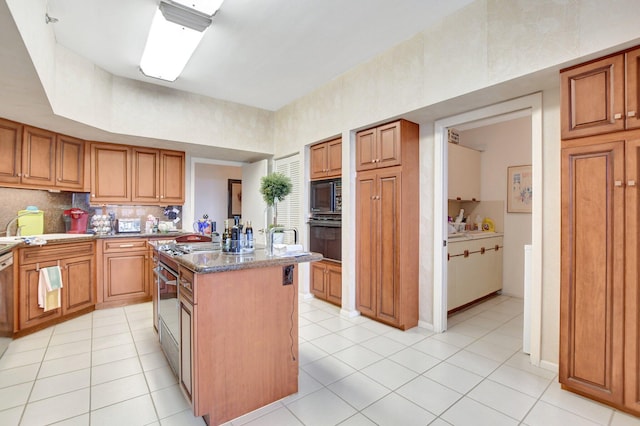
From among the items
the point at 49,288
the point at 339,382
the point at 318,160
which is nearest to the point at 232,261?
the point at 339,382

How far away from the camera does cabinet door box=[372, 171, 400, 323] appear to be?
3100mm

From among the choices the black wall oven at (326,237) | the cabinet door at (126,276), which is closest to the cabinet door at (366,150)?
the black wall oven at (326,237)

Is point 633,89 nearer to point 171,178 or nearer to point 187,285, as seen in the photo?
point 187,285

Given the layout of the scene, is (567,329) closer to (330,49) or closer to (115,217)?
(330,49)

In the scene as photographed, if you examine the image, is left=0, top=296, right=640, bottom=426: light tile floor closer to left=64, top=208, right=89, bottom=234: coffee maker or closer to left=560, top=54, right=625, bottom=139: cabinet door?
left=64, top=208, right=89, bottom=234: coffee maker

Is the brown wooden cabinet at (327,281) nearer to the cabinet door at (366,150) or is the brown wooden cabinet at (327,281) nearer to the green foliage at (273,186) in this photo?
the cabinet door at (366,150)

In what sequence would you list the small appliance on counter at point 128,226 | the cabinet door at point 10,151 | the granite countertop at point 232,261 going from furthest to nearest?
1. the small appliance on counter at point 128,226
2. the cabinet door at point 10,151
3. the granite countertop at point 232,261

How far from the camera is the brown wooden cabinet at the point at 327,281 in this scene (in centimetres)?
382

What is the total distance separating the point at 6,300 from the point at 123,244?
132 centimetres

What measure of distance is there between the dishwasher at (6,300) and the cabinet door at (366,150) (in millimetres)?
3424

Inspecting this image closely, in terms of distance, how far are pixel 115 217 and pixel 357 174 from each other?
362 cm

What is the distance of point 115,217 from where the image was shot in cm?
437

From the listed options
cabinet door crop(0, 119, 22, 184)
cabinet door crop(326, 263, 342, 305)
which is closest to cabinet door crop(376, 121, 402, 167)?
cabinet door crop(326, 263, 342, 305)

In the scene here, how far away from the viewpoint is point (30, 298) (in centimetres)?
299
